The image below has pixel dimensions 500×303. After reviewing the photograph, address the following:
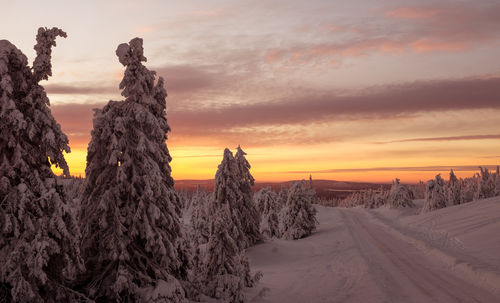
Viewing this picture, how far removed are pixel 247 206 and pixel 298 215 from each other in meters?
14.9

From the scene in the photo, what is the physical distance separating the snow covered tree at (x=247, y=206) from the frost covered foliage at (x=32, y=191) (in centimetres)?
2616

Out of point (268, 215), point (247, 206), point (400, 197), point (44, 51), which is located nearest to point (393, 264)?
point (247, 206)

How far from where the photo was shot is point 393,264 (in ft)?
84.5

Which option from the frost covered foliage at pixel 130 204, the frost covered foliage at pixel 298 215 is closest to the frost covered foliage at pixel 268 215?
the frost covered foliage at pixel 298 215

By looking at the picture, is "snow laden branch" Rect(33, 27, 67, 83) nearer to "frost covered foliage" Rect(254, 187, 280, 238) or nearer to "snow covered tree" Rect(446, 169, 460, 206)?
"frost covered foliage" Rect(254, 187, 280, 238)

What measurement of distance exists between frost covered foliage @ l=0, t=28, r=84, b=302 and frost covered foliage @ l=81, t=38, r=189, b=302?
2091 mm

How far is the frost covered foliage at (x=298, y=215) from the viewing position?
49562 millimetres

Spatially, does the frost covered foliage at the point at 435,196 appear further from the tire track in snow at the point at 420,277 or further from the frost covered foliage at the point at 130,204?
the frost covered foliage at the point at 130,204

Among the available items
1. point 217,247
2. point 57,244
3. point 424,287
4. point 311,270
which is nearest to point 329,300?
point 424,287

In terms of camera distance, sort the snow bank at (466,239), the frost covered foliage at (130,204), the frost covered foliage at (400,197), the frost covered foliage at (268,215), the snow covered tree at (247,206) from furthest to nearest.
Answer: the frost covered foliage at (400,197)
the frost covered foliage at (268,215)
the snow covered tree at (247,206)
the snow bank at (466,239)
the frost covered foliage at (130,204)

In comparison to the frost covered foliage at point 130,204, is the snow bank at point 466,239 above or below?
below

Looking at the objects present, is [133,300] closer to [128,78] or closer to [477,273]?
[128,78]

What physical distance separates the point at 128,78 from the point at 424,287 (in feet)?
61.3

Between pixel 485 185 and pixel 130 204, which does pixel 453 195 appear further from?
pixel 130 204
